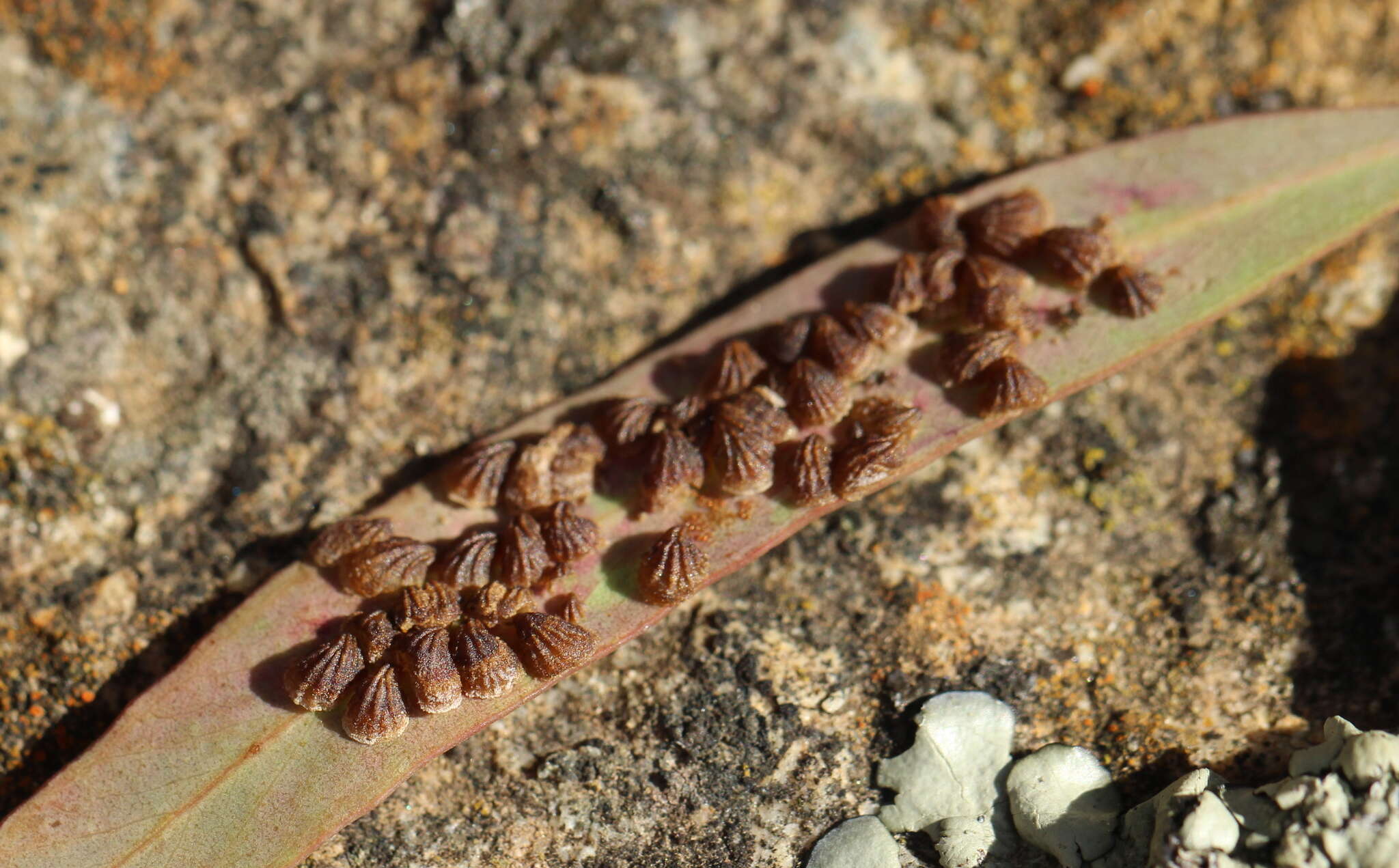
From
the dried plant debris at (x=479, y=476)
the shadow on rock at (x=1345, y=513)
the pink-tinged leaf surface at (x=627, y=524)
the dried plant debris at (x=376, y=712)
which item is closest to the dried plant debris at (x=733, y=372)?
the pink-tinged leaf surface at (x=627, y=524)

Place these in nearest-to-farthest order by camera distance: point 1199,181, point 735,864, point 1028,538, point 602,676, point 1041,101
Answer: point 735,864 → point 602,676 → point 1028,538 → point 1199,181 → point 1041,101

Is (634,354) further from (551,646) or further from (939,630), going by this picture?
(939,630)

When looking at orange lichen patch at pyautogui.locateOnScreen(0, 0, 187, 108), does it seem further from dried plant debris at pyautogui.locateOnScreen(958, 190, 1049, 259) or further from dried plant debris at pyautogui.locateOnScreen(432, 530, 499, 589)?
dried plant debris at pyautogui.locateOnScreen(958, 190, 1049, 259)

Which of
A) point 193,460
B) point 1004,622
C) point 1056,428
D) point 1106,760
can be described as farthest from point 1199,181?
point 193,460

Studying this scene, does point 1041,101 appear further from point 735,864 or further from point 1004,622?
point 735,864

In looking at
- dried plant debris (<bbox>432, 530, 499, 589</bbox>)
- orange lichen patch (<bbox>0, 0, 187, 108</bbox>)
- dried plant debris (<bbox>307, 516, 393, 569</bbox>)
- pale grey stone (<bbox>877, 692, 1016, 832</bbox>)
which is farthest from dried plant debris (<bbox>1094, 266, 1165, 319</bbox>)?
orange lichen patch (<bbox>0, 0, 187, 108</bbox>)
